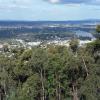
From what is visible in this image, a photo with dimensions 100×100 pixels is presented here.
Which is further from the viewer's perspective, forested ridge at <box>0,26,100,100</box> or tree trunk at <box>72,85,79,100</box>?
tree trunk at <box>72,85,79,100</box>

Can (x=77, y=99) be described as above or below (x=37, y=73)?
below

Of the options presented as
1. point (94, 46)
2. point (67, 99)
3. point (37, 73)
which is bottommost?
point (67, 99)

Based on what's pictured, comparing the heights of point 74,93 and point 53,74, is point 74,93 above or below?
below

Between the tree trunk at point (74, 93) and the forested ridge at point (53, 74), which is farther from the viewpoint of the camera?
the tree trunk at point (74, 93)

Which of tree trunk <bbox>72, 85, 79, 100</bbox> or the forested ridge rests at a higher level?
the forested ridge

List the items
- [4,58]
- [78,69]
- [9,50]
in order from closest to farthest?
[78,69]
[4,58]
[9,50]

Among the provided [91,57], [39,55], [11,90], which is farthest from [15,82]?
[91,57]

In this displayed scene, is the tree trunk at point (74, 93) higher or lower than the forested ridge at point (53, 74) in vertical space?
lower

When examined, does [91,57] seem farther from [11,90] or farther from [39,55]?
[11,90]
